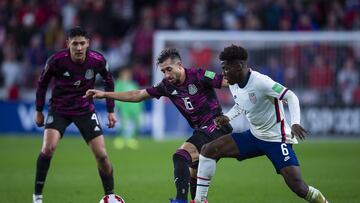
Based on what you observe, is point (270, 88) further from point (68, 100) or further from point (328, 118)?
point (328, 118)

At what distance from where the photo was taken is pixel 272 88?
28.3 feet

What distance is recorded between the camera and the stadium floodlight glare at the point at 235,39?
2302 centimetres

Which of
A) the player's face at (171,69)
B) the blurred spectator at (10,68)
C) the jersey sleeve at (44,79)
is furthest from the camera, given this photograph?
the blurred spectator at (10,68)

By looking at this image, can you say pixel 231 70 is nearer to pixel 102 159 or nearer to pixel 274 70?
pixel 102 159

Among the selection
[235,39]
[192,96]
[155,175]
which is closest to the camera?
[192,96]

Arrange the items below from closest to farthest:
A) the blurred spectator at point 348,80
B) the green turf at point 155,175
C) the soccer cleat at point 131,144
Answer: the green turf at point 155,175
the soccer cleat at point 131,144
the blurred spectator at point 348,80

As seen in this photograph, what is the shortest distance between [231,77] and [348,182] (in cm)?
519

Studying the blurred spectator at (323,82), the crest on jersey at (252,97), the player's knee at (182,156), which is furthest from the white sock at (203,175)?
the blurred spectator at (323,82)

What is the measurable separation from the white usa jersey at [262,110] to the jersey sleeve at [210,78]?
2.08 ft

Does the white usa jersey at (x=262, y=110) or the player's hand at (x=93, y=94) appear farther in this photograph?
the player's hand at (x=93, y=94)

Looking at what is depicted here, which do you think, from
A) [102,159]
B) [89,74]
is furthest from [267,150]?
[89,74]

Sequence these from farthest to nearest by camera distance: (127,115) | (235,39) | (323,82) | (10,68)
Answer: (10,68) < (235,39) < (323,82) < (127,115)

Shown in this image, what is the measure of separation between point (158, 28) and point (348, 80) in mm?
6619

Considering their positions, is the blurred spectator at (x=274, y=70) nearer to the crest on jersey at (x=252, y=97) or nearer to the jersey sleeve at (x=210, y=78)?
the jersey sleeve at (x=210, y=78)
